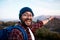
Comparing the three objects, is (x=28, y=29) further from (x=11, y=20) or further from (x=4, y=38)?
(x=11, y=20)

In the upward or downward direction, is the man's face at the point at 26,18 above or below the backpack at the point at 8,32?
above

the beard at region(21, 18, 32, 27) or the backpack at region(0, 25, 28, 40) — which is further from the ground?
the beard at region(21, 18, 32, 27)

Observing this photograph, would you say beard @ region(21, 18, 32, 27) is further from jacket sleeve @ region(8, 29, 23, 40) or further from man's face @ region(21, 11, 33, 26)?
jacket sleeve @ region(8, 29, 23, 40)

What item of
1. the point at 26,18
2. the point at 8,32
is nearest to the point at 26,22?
the point at 26,18

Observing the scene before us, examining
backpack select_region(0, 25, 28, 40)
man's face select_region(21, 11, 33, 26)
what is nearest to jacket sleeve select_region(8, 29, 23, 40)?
backpack select_region(0, 25, 28, 40)

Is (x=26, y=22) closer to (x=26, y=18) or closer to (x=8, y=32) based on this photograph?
(x=26, y=18)

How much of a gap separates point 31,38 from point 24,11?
181mm

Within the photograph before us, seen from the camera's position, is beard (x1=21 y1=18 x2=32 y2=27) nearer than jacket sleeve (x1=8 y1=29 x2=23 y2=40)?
No

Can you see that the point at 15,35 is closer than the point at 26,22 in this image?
Yes

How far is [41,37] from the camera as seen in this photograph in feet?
5.40

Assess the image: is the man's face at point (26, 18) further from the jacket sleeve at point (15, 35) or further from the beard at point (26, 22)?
the jacket sleeve at point (15, 35)

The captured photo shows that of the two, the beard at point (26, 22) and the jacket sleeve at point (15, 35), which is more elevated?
the beard at point (26, 22)

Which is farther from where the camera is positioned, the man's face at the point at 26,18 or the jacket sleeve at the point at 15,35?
the man's face at the point at 26,18

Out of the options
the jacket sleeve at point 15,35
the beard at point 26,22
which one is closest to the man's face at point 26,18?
the beard at point 26,22
